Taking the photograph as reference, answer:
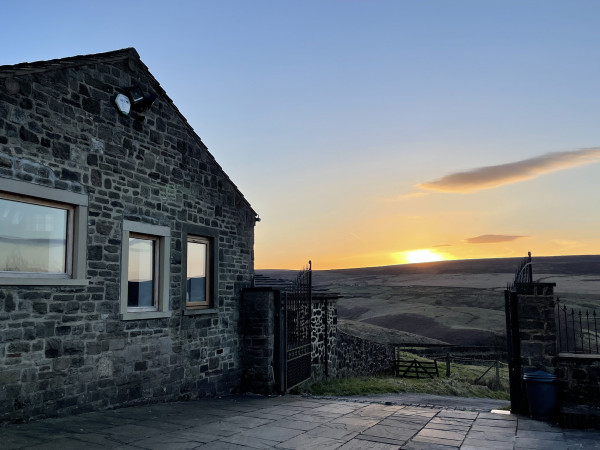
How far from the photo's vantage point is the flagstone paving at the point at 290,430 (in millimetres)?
6027

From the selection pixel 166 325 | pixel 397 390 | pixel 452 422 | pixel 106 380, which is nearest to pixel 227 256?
pixel 166 325

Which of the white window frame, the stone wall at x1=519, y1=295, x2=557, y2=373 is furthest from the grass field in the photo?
the stone wall at x1=519, y1=295, x2=557, y2=373

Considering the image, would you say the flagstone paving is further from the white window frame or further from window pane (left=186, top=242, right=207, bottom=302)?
window pane (left=186, top=242, right=207, bottom=302)

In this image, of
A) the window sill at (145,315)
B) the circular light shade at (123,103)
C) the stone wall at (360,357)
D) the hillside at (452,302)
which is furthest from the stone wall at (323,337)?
the circular light shade at (123,103)

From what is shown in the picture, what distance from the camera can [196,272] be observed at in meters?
10.3

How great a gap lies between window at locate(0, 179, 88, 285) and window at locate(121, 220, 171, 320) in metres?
0.90

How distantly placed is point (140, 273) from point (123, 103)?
3034 millimetres

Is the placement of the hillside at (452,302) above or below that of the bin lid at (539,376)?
below

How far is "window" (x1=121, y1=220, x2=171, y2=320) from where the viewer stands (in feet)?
27.2

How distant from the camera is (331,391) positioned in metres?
12.9

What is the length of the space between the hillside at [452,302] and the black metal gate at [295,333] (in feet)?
20.4

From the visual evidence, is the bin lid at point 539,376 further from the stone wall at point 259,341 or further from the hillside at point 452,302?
the hillside at point 452,302

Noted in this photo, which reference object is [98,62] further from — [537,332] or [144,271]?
[537,332]

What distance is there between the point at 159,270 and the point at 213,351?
2.22 metres
